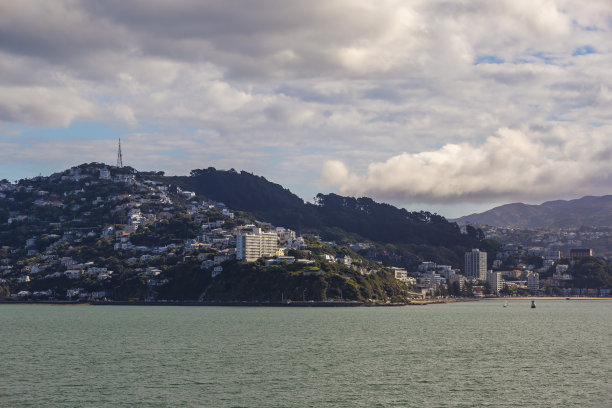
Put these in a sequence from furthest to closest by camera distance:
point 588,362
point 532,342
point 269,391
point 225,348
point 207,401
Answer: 1. point 532,342
2. point 225,348
3. point 588,362
4. point 269,391
5. point 207,401

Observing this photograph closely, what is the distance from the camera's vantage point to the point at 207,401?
1874 inches

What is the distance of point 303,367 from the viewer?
209 feet

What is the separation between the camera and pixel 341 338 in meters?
91.0

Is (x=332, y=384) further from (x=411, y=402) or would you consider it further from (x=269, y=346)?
(x=269, y=346)

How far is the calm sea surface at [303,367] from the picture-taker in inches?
1927

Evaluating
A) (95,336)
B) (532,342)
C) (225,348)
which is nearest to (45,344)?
(95,336)

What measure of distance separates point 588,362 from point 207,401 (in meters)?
39.2

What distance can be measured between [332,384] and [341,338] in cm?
3640

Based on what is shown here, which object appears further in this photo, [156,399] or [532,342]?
[532,342]

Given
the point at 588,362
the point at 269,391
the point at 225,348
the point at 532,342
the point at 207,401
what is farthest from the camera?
the point at 532,342

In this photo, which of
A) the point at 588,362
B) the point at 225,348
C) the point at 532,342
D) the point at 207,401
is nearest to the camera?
the point at 207,401

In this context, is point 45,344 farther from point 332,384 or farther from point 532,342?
point 532,342

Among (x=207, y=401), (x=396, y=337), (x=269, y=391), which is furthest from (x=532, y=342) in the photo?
(x=207, y=401)

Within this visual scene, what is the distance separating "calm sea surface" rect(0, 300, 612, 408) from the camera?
48938 millimetres
